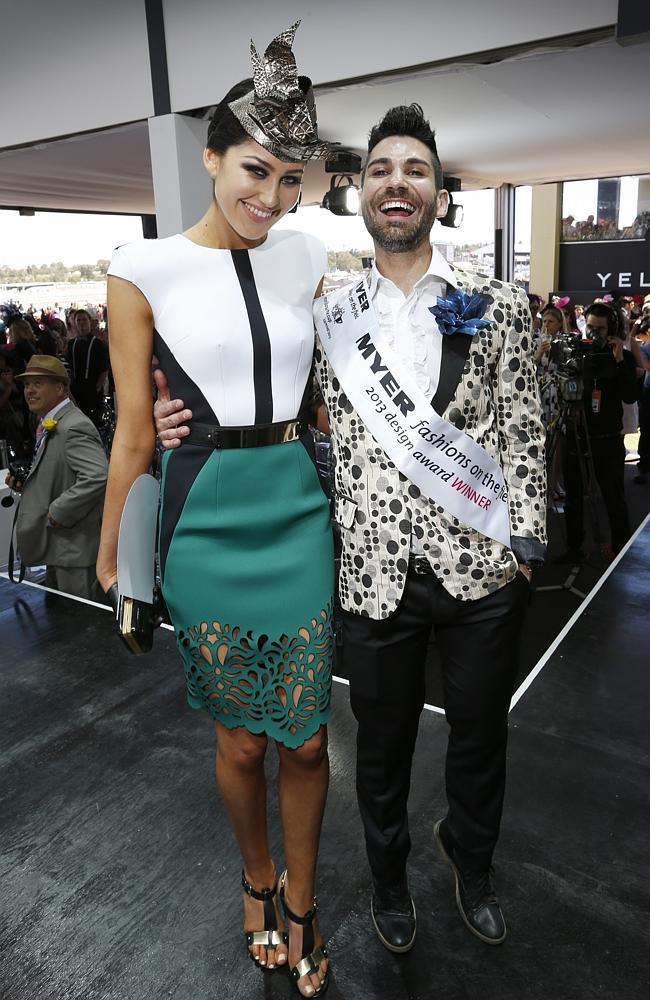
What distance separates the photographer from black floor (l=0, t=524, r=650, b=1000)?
5.15ft

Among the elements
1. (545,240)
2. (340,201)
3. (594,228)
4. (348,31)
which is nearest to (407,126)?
(348,31)

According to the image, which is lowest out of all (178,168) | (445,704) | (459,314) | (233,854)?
(233,854)

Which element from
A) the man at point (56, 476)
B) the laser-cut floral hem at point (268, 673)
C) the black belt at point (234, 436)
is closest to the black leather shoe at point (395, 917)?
the laser-cut floral hem at point (268, 673)

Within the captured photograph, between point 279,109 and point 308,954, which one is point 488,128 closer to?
point 279,109

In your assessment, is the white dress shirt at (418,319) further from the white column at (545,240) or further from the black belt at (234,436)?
the white column at (545,240)

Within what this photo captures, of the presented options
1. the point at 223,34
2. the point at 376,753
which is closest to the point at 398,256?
the point at 376,753

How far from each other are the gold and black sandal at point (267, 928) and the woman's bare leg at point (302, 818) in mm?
51

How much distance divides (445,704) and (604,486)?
3460 millimetres

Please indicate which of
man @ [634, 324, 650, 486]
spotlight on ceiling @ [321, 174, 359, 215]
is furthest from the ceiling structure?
man @ [634, 324, 650, 486]

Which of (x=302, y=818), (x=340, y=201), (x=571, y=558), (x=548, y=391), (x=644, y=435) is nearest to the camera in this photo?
(x=302, y=818)

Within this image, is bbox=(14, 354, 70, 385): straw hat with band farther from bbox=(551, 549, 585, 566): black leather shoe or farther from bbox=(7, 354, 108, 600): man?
bbox=(551, 549, 585, 566): black leather shoe

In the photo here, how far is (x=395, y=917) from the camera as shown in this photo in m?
1.63

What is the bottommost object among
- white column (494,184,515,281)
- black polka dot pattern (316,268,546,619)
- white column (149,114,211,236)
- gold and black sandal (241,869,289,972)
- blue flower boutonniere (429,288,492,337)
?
gold and black sandal (241,869,289,972)

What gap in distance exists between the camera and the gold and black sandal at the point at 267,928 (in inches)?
62.9
